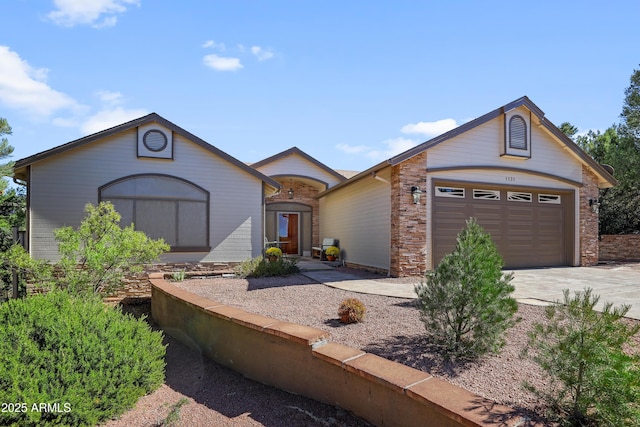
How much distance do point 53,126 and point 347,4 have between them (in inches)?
359

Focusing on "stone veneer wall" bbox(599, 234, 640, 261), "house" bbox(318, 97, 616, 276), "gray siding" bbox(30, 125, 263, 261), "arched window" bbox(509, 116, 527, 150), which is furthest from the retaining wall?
"stone veneer wall" bbox(599, 234, 640, 261)

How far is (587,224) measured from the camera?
11.7 metres

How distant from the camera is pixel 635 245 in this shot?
1484 cm

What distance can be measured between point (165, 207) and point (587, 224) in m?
13.1

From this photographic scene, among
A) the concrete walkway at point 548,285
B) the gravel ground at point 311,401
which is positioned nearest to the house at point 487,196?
the concrete walkway at point 548,285

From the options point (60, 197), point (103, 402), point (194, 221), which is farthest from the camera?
point (194, 221)

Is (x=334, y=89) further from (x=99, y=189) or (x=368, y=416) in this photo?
(x=368, y=416)

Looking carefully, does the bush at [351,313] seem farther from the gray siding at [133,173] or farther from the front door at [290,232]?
the front door at [290,232]

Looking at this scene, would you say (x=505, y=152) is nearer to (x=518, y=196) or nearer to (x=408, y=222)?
(x=518, y=196)

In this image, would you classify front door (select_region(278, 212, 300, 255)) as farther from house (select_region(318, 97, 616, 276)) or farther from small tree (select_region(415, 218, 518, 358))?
small tree (select_region(415, 218, 518, 358))

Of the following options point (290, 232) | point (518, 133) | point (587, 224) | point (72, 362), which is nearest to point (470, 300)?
point (72, 362)

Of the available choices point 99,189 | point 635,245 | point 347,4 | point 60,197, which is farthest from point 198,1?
point 635,245

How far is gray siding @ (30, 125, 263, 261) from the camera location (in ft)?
29.0

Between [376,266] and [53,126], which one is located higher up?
[53,126]
